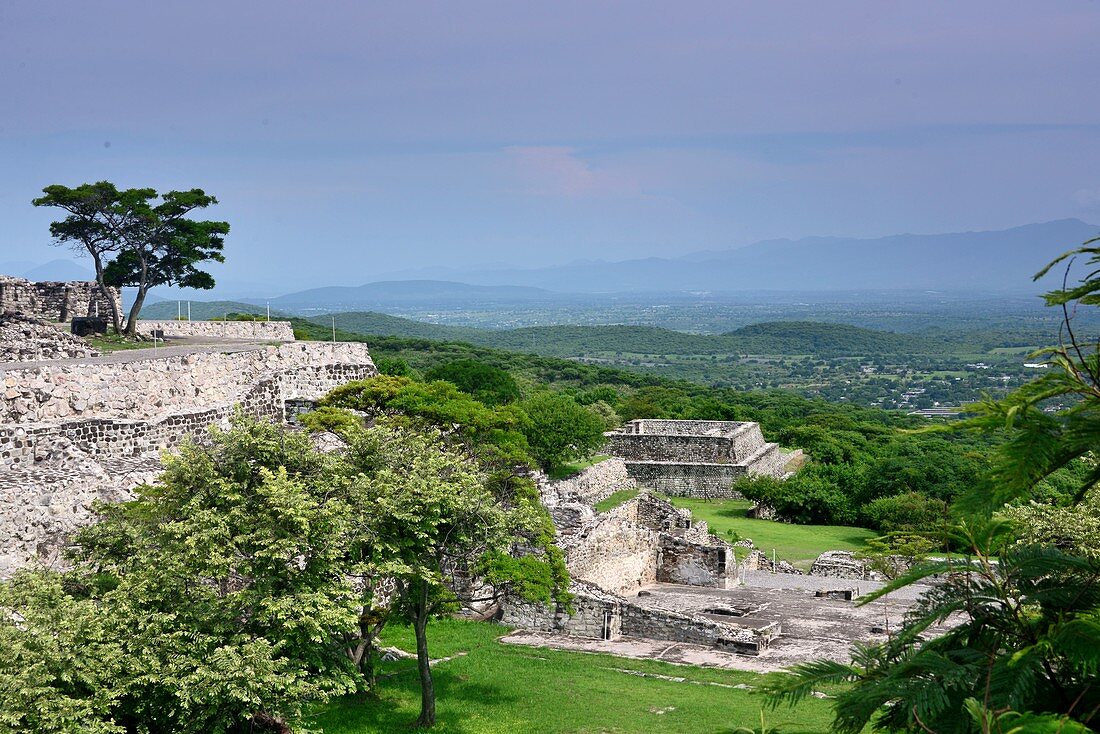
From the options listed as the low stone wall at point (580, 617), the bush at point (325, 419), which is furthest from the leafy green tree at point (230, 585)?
the bush at point (325, 419)

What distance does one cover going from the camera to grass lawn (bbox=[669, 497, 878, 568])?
33.7m

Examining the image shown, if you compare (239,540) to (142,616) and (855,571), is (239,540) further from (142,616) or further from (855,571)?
(855,571)

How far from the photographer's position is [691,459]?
4559cm

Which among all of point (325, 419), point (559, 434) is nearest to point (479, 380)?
point (559, 434)

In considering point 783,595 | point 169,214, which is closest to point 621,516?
point 783,595

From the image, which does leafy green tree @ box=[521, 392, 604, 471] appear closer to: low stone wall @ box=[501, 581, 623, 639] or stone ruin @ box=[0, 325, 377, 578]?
stone ruin @ box=[0, 325, 377, 578]

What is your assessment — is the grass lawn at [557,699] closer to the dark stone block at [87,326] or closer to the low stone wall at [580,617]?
the low stone wall at [580,617]

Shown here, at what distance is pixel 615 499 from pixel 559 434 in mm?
2984

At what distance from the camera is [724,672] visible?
59.8ft

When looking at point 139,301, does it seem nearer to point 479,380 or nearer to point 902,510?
point 479,380

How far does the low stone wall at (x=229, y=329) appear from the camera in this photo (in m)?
37.5

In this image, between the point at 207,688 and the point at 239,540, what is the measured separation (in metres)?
2.27

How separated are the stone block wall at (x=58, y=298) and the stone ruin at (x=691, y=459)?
21626mm

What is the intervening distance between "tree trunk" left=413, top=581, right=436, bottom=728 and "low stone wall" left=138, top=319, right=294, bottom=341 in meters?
23.4
